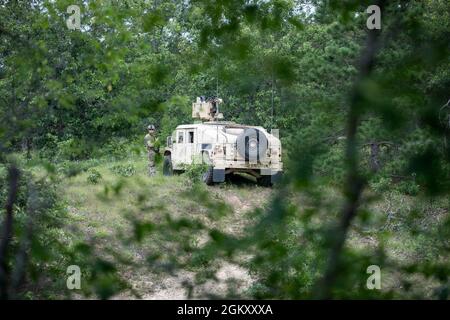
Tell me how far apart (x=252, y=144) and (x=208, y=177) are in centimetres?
134

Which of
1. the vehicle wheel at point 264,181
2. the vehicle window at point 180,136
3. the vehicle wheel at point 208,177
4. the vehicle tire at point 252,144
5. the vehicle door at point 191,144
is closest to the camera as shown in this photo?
the vehicle tire at point 252,144

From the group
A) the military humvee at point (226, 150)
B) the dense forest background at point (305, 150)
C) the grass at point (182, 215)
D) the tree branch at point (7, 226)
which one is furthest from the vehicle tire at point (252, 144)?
the tree branch at point (7, 226)

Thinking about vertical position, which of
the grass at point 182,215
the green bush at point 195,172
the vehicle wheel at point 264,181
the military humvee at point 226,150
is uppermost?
the military humvee at point 226,150

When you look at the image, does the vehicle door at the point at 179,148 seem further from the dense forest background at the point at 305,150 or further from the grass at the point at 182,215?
the dense forest background at the point at 305,150

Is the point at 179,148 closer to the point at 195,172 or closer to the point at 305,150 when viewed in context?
the point at 195,172

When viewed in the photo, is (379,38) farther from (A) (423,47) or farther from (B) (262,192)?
(B) (262,192)

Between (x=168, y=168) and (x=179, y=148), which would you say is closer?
(x=179, y=148)

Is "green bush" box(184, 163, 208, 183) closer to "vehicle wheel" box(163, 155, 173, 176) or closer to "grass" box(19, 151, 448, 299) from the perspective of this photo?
"grass" box(19, 151, 448, 299)

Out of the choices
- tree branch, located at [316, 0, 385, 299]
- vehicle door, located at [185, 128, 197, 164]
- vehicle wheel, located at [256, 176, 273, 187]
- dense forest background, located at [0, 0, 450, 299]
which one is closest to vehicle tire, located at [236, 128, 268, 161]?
vehicle wheel, located at [256, 176, 273, 187]

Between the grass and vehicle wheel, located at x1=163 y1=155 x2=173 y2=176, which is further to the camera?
vehicle wheel, located at x1=163 y1=155 x2=173 y2=176

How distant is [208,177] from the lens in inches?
588

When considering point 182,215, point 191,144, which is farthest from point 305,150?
point 191,144

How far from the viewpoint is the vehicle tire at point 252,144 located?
47.9 feet

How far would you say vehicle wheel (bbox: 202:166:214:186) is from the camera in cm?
1475
